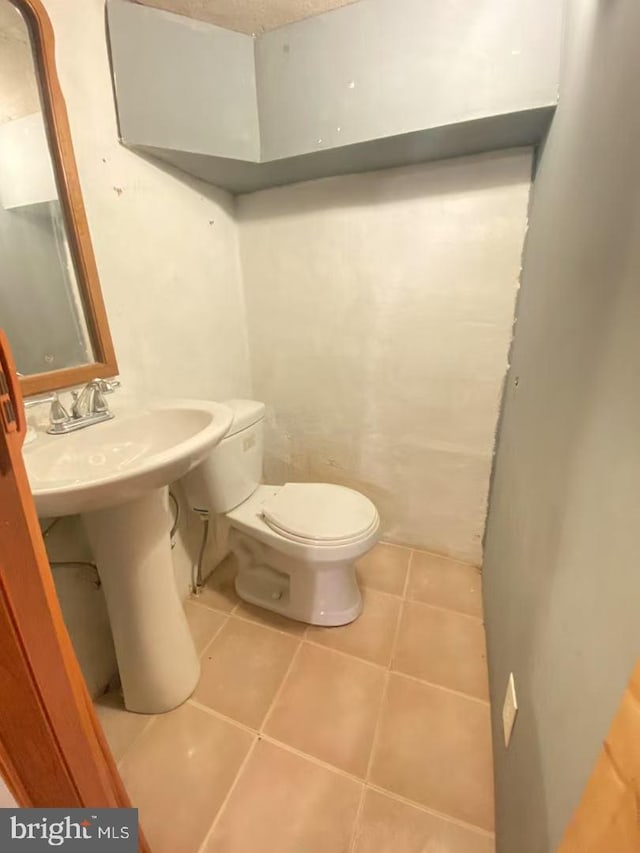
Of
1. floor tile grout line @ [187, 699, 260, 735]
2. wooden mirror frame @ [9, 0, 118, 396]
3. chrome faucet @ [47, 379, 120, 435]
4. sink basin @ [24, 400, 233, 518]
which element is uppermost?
wooden mirror frame @ [9, 0, 118, 396]

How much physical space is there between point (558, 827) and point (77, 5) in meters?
1.93

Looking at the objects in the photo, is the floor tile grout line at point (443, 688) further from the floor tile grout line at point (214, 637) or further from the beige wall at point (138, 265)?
the beige wall at point (138, 265)

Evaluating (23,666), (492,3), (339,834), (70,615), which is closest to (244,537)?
(70,615)

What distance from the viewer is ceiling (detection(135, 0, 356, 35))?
1015 mm

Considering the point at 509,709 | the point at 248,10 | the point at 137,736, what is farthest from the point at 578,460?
the point at 248,10

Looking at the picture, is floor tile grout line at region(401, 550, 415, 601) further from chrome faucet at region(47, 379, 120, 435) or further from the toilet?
chrome faucet at region(47, 379, 120, 435)

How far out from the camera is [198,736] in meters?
1.04

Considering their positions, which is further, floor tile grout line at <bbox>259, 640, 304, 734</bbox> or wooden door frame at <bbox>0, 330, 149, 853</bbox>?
floor tile grout line at <bbox>259, 640, 304, 734</bbox>

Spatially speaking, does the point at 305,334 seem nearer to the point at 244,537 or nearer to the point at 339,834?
the point at 244,537

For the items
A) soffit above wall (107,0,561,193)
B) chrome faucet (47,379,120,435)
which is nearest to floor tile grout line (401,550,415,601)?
chrome faucet (47,379,120,435)

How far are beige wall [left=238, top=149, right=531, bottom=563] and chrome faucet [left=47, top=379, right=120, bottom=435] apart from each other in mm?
807

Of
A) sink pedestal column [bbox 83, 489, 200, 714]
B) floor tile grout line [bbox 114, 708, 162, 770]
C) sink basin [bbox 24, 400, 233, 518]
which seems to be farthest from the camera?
floor tile grout line [bbox 114, 708, 162, 770]

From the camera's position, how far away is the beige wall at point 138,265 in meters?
0.96

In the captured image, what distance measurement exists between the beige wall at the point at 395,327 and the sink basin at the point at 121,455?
738 mm
